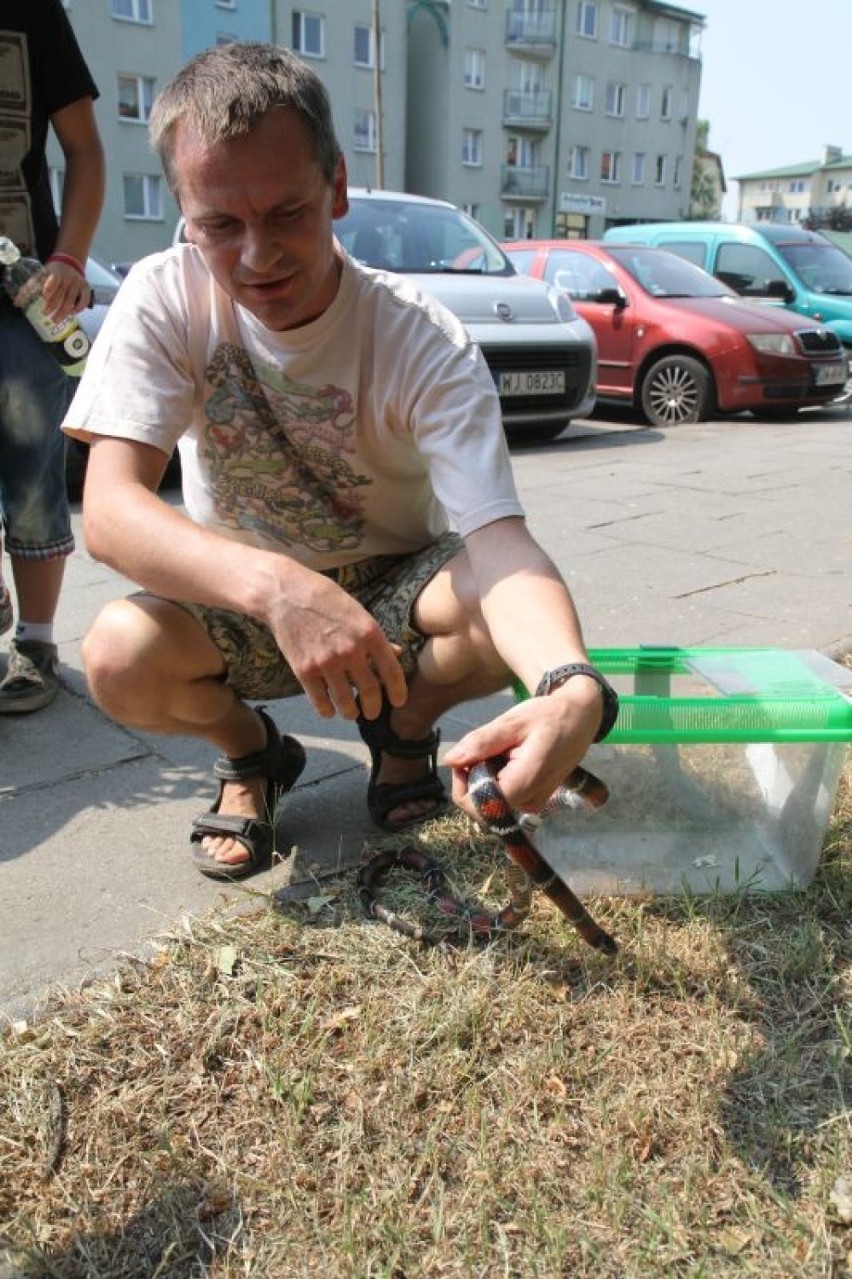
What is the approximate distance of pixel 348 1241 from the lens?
145 cm

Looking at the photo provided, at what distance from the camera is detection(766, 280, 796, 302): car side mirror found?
11.4 meters

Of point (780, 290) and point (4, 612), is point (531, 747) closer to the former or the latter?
point (4, 612)

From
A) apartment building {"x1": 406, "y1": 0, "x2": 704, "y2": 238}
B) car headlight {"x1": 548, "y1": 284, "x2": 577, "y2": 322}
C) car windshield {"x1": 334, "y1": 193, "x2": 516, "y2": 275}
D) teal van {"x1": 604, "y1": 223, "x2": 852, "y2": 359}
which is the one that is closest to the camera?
car windshield {"x1": 334, "y1": 193, "x2": 516, "y2": 275}

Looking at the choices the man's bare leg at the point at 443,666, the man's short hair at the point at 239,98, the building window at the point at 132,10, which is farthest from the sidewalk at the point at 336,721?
the building window at the point at 132,10

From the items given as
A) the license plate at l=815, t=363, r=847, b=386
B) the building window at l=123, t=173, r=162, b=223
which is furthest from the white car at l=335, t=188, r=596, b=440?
the building window at l=123, t=173, r=162, b=223

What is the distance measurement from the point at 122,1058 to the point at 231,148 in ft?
4.85

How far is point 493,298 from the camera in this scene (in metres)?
8.19

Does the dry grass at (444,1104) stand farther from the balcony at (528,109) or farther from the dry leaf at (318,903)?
the balcony at (528,109)

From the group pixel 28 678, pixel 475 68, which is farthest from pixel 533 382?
pixel 475 68

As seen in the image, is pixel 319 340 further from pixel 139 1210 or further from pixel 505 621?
pixel 139 1210

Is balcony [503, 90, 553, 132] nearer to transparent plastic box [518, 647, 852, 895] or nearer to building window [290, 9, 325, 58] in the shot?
building window [290, 9, 325, 58]

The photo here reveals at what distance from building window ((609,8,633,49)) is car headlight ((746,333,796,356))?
163 feet

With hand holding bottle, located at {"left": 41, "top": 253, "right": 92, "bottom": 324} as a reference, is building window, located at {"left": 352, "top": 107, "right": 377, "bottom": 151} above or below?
above

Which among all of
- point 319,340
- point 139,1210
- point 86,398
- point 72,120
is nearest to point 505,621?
point 319,340
